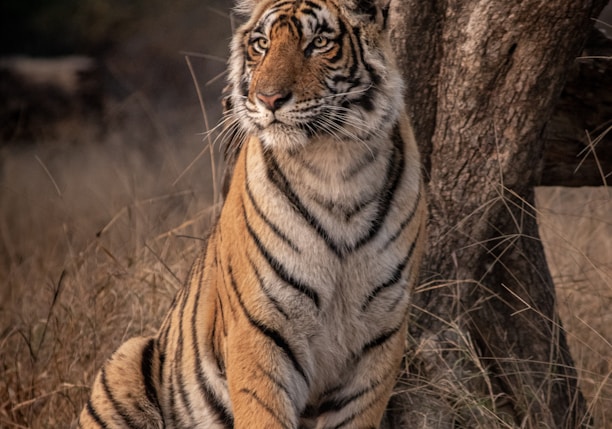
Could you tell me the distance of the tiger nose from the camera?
2926 millimetres

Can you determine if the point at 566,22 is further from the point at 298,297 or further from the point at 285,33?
the point at 298,297

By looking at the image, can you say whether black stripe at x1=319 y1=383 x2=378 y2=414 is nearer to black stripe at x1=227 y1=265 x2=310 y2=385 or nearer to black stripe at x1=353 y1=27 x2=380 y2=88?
black stripe at x1=227 y1=265 x2=310 y2=385

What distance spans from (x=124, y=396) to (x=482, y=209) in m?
1.57

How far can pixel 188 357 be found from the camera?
11.7 ft

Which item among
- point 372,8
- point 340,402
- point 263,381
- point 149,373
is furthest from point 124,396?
point 372,8

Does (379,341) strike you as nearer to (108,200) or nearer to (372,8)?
(372,8)

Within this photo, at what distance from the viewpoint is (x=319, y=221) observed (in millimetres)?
3127

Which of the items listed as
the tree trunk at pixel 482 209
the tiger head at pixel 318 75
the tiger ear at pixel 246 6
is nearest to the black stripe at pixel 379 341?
the tree trunk at pixel 482 209

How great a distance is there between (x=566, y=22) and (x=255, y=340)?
163cm

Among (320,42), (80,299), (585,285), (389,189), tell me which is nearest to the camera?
(320,42)

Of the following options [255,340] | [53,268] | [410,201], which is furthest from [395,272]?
[53,268]

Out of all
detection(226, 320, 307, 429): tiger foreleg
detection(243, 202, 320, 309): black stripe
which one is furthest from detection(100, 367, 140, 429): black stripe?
detection(243, 202, 320, 309): black stripe

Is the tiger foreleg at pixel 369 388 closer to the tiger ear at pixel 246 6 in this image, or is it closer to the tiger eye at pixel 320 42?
the tiger eye at pixel 320 42

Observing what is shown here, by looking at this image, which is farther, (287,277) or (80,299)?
(80,299)
